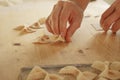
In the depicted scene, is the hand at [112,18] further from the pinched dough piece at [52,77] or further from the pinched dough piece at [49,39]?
the pinched dough piece at [52,77]

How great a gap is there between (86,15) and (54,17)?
0.35 metres

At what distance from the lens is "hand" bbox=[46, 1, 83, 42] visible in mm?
811

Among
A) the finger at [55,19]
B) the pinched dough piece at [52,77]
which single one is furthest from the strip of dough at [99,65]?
the finger at [55,19]

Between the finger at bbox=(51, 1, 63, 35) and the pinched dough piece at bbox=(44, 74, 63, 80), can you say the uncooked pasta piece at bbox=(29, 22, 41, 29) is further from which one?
the pinched dough piece at bbox=(44, 74, 63, 80)

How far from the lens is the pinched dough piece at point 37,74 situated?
573mm

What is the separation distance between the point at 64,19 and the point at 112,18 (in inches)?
8.4

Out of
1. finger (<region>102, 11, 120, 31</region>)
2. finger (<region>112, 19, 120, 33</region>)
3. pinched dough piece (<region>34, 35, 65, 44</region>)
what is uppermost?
finger (<region>102, 11, 120, 31</region>)

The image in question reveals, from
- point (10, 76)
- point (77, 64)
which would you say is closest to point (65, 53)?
point (77, 64)

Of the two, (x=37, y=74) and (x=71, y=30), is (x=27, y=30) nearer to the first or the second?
(x=71, y=30)

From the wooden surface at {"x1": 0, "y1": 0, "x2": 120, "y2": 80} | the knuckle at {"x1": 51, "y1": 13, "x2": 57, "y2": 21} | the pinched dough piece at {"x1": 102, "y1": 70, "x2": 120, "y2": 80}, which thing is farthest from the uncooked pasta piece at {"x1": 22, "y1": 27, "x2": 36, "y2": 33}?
the pinched dough piece at {"x1": 102, "y1": 70, "x2": 120, "y2": 80}

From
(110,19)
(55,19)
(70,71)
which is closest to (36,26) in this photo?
(55,19)

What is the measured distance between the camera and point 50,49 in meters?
0.77

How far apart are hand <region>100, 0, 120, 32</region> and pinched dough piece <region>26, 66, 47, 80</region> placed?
410mm

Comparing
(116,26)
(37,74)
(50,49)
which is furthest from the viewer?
(116,26)
